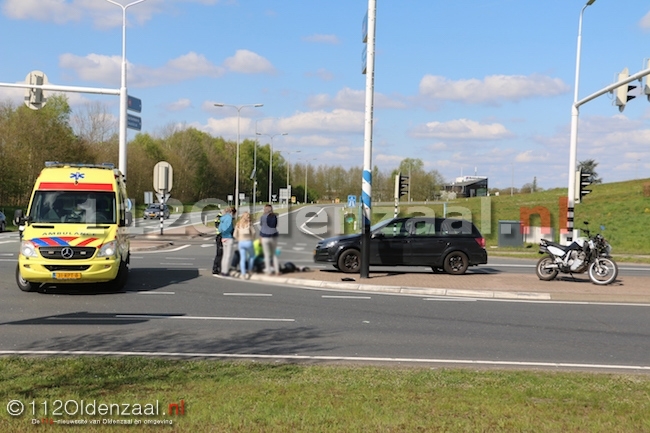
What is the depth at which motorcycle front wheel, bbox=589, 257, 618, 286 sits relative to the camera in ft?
59.7

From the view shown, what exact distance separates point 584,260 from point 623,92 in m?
6.20

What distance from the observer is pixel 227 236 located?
363 cm

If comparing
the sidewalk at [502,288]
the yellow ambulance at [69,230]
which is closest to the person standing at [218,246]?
the yellow ambulance at [69,230]

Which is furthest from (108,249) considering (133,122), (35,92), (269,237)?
(133,122)

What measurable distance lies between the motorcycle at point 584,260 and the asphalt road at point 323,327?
276cm

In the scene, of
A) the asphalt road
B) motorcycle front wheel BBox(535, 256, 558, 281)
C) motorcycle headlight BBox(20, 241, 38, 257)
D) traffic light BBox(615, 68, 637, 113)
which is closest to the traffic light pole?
traffic light BBox(615, 68, 637, 113)

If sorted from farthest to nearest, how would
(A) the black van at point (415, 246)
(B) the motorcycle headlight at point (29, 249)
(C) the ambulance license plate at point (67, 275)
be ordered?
(C) the ambulance license plate at point (67, 275)
(B) the motorcycle headlight at point (29, 249)
(A) the black van at point (415, 246)

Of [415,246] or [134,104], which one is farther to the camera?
[134,104]

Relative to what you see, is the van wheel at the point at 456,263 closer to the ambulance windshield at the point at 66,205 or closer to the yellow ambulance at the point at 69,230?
the yellow ambulance at the point at 69,230

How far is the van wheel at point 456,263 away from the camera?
18.6 meters

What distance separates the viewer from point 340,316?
1347 cm

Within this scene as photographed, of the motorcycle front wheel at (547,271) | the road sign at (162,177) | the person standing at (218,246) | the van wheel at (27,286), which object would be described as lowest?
the van wheel at (27,286)

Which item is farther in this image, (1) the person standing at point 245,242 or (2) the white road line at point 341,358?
(2) the white road line at point 341,358

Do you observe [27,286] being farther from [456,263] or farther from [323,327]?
[456,263]
